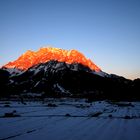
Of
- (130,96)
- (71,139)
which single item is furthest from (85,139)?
(130,96)

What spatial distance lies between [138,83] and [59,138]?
153214mm

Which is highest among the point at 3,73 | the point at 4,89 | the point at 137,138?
the point at 3,73

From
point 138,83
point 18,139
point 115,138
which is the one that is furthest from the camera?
point 138,83

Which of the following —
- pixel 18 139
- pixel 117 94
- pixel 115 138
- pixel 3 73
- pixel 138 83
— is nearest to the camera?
pixel 18 139

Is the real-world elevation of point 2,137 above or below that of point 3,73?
Answer: below

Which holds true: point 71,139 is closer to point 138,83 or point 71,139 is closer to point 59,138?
point 59,138

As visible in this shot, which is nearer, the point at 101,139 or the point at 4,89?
the point at 101,139

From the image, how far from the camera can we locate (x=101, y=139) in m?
13.5

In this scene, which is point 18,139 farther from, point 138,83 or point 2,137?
point 138,83

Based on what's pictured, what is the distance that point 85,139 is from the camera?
1332 cm

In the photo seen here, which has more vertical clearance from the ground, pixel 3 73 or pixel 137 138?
pixel 3 73

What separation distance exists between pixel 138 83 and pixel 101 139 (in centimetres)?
15262

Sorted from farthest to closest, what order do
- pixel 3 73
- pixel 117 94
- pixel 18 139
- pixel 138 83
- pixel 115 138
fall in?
pixel 138 83 < pixel 117 94 < pixel 3 73 < pixel 115 138 < pixel 18 139

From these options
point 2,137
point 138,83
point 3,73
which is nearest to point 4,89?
point 3,73
